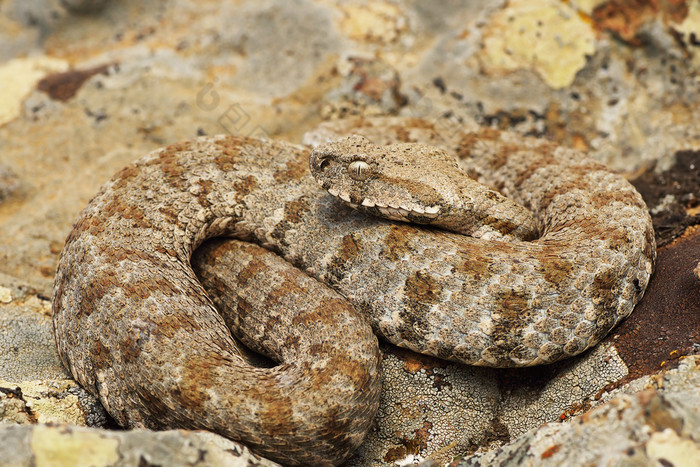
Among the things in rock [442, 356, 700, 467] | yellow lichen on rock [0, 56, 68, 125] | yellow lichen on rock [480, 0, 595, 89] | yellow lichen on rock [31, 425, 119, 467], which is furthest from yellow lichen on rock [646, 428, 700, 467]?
yellow lichen on rock [0, 56, 68, 125]

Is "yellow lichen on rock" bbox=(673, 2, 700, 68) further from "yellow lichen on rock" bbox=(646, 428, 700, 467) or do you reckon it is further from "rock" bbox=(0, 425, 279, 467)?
"rock" bbox=(0, 425, 279, 467)

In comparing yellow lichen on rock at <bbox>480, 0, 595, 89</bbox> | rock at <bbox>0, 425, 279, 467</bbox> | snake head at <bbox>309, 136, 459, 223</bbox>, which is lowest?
rock at <bbox>0, 425, 279, 467</bbox>

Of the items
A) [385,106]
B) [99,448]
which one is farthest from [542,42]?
[99,448]

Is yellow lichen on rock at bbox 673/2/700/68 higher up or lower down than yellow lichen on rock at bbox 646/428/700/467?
higher up

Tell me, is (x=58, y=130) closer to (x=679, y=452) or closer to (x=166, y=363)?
(x=166, y=363)

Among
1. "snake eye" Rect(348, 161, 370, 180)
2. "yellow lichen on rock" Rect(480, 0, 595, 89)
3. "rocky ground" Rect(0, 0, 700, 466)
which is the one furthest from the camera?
"yellow lichen on rock" Rect(480, 0, 595, 89)

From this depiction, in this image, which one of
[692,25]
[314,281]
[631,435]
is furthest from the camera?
[692,25]

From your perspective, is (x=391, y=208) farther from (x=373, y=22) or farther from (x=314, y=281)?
(x=373, y=22)
